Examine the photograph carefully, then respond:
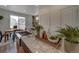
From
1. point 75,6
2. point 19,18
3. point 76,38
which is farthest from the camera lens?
point 19,18

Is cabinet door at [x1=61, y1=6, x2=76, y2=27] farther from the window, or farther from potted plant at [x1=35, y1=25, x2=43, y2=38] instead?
the window

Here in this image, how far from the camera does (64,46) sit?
1.41 m

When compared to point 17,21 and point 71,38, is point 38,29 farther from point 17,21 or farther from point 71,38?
point 71,38

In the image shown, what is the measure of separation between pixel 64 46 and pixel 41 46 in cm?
32

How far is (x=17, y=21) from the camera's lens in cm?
162

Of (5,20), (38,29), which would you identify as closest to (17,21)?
(5,20)

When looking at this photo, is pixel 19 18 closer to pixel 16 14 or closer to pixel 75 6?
pixel 16 14

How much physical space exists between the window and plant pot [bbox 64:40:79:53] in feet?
2.21

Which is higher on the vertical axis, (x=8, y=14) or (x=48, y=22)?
(x=8, y=14)

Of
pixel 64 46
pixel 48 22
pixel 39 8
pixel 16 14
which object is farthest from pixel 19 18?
pixel 64 46

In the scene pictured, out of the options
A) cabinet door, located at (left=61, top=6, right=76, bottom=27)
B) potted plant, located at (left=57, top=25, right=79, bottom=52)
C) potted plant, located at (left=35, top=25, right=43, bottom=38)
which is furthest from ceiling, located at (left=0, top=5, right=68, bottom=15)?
potted plant, located at (left=57, top=25, right=79, bottom=52)

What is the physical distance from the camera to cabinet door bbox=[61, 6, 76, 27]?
1.46 m

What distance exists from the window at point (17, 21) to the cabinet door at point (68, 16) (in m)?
0.59

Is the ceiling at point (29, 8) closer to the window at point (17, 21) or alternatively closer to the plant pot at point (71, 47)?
the window at point (17, 21)
